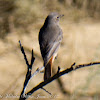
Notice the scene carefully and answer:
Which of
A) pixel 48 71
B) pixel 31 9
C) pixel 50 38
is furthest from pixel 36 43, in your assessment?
pixel 48 71

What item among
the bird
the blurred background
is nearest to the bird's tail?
the bird

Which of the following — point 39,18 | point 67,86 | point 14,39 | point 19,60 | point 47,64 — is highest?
point 47,64

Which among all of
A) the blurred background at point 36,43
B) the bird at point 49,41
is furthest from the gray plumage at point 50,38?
the blurred background at point 36,43

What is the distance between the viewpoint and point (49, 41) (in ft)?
8.09

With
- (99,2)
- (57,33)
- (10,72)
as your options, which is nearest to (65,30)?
(99,2)

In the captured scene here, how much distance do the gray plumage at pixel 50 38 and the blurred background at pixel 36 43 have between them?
151cm

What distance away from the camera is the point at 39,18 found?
451 cm

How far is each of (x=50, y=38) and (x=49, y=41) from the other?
0.05 metres

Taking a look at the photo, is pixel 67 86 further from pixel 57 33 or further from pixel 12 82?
pixel 57 33

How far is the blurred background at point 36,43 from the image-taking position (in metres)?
4.38

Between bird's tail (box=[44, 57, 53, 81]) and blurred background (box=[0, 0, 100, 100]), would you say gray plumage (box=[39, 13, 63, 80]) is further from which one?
blurred background (box=[0, 0, 100, 100])

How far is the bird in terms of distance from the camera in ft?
7.55

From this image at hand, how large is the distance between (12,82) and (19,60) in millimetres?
356

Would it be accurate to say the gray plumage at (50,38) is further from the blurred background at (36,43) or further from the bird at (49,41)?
the blurred background at (36,43)
